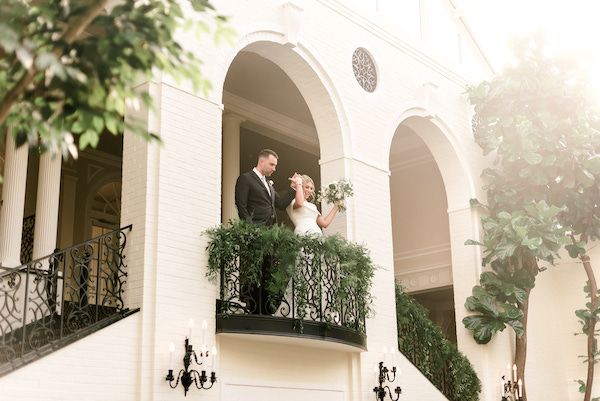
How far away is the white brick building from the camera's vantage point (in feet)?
32.4

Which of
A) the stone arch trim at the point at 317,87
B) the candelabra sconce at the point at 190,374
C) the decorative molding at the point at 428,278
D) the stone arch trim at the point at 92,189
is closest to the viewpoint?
the candelabra sconce at the point at 190,374

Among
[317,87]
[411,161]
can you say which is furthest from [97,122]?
[411,161]

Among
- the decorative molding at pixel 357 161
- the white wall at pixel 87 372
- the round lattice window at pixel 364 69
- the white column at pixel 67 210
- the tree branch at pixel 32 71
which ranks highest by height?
the round lattice window at pixel 364 69

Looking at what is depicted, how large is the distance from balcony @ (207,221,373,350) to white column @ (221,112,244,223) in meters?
4.86

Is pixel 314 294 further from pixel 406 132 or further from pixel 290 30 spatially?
pixel 406 132

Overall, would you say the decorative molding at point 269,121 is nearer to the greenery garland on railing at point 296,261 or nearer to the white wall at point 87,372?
the greenery garland on railing at point 296,261

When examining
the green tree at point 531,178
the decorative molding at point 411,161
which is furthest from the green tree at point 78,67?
the decorative molding at point 411,161

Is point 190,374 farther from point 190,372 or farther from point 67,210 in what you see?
point 67,210

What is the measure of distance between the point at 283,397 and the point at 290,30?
522 centimetres

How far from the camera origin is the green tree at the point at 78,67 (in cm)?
438

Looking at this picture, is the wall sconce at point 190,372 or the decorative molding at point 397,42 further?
the decorative molding at point 397,42

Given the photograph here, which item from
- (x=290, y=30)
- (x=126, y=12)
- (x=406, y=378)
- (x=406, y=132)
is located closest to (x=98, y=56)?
→ (x=126, y=12)

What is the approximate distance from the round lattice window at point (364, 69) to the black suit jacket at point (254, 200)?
344cm

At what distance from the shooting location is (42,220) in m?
12.5
